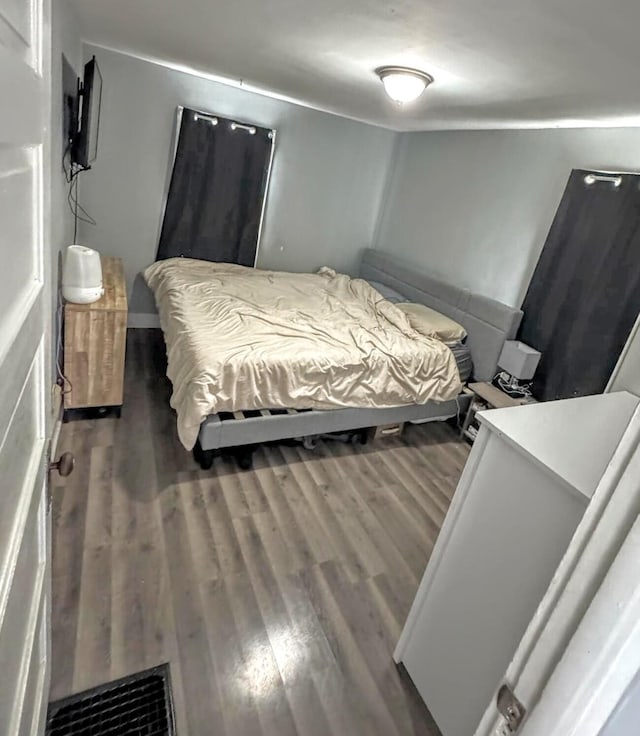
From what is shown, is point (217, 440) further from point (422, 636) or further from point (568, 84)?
point (568, 84)

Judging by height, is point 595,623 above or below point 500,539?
above

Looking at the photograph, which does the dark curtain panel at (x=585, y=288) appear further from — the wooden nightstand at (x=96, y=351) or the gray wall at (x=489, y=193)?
the wooden nightstand at (x=96, y=351)

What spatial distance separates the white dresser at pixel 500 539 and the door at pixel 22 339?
1.16m

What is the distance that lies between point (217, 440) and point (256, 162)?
296cm

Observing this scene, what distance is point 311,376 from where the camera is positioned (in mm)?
2693

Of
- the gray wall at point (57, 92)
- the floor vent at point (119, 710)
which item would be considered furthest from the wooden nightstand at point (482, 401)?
the gray wall at point (57, 92)

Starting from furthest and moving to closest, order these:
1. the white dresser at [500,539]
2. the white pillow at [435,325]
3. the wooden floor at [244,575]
→ the white pillow at [435,325] < the wooden floor at [244,575] < the white dresser at [500,539]

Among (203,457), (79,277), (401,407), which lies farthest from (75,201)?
(401,407)

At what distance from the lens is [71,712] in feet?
4.63

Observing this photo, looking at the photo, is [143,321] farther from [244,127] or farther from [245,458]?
[245,458]

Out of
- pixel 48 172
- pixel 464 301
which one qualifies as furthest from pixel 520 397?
pixel 48 172

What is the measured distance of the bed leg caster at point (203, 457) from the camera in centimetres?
261

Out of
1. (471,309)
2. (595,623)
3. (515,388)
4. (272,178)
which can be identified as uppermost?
(272,178)

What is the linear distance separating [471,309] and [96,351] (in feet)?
9.29
